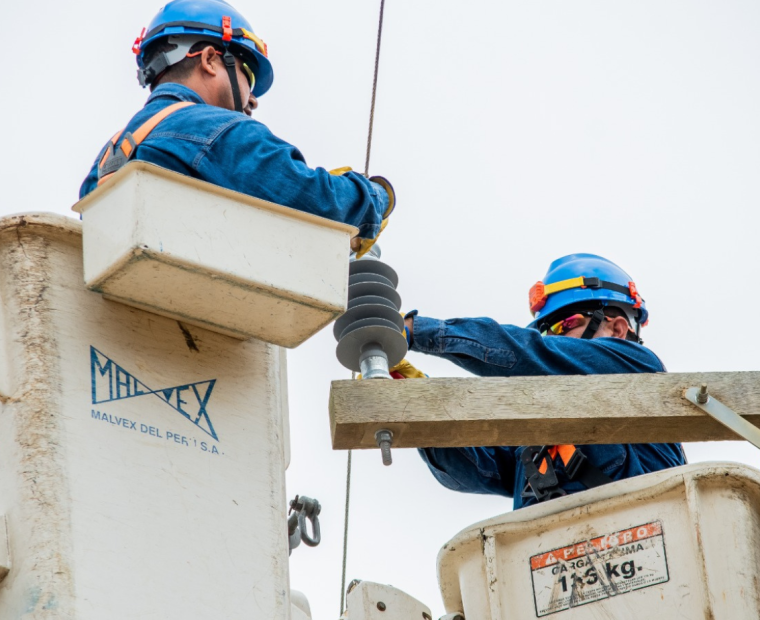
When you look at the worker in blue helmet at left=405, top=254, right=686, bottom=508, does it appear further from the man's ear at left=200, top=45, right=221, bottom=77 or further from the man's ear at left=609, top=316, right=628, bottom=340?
the man's ear at left=200, top=45, right=221, bottom=77

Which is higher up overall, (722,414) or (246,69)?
(246,69)

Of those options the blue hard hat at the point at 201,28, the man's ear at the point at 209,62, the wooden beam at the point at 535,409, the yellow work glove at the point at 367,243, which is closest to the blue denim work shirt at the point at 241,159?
the yellow work glove at the point at 367,243

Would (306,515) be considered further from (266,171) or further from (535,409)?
(266,171)

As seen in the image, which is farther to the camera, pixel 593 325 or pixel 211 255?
pixel 593 325

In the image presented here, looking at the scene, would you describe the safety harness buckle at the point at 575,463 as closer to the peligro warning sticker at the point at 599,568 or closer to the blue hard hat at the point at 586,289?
the peligro warning sticker at the point at 599,568

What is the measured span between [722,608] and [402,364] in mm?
1735

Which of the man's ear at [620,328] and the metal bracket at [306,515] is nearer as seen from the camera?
the metal bracket at [306,515]

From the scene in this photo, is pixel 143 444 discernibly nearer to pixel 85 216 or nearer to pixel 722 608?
pixel 85 216

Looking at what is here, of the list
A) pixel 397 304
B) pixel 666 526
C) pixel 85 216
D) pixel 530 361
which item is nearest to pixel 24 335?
pixel 85 216

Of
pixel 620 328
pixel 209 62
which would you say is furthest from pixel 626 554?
pixel 620 328

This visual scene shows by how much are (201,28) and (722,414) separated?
90.8 inches

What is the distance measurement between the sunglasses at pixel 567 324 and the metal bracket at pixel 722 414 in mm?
2138

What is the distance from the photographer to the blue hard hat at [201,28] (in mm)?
4836

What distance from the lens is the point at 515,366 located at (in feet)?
16.5
